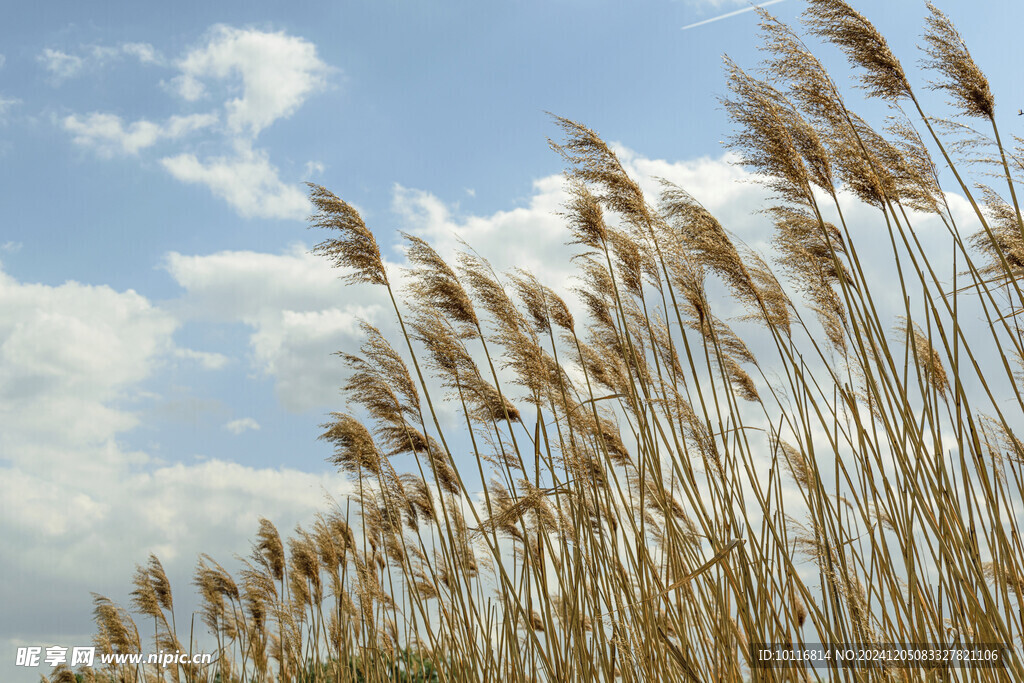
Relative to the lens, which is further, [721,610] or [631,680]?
[631,680]

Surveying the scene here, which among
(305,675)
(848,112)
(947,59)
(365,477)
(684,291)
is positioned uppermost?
(947,59)

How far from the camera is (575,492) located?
268 centimetres

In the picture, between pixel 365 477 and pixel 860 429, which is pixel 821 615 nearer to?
pixel 860 429

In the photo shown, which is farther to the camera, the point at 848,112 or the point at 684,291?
the point at 684,291

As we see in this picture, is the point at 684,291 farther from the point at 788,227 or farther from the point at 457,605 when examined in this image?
the point at 457,605

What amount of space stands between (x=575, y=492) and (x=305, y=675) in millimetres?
3787

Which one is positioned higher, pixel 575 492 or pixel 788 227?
pixel 788 227

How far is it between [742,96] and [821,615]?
1662mm

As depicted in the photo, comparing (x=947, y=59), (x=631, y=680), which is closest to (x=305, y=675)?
(x=631, y=680)

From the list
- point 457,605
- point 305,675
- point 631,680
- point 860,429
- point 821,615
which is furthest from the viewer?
point 305,675

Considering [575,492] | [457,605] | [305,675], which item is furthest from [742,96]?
[305,675]

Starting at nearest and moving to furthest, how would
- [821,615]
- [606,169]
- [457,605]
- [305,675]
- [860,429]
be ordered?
[821,615] → [860,429] → [606,169] → [457,605] → [305,675]

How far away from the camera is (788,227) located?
107 inches

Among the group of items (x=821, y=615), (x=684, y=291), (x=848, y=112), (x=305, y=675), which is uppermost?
(x=848, y=112)
